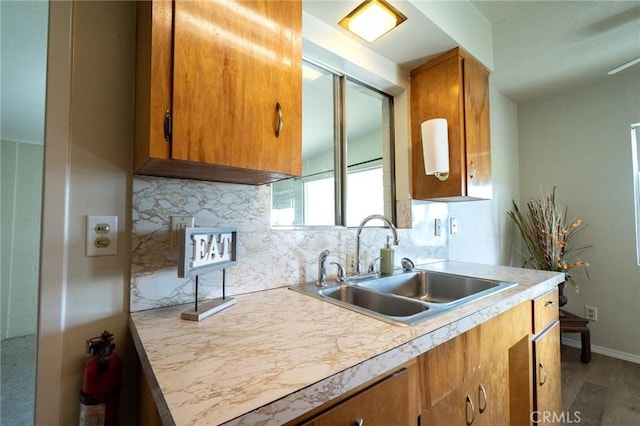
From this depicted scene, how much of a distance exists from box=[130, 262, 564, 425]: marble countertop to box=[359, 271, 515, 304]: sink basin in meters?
0.40

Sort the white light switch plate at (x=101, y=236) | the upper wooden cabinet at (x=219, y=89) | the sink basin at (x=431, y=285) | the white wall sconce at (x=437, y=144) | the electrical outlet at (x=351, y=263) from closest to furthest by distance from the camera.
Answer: the upper wooden cabinet at (x=219, y=89) < the white light switch plate at (x=101, y=236) < the sink basin at (x=431, y=285) < the electrical outlet at (x=351, y=263) < the white wall sconce at (x=437, y=144)

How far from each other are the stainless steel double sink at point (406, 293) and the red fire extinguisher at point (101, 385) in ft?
2.13

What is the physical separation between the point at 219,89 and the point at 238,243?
591mm

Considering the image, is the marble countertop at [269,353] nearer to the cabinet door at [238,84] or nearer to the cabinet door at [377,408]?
the cabinet door at [377,408]

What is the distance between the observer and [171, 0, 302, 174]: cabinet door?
744 millimetres

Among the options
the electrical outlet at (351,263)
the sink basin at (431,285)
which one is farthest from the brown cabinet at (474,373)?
the electrical outlet at (351,263)

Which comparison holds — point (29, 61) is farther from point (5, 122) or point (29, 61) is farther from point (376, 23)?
point (376, 23)

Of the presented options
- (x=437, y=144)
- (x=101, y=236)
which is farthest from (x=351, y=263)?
(x=101, y=236)

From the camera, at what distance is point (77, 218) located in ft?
2.74

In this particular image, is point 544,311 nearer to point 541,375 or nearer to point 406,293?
point 541,375

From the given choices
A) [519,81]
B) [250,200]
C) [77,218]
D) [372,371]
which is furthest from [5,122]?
[519,81]

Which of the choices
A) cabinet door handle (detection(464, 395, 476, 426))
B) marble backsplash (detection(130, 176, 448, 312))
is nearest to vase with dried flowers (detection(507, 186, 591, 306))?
marble backsplash (detection(130, 176, 448, 312))

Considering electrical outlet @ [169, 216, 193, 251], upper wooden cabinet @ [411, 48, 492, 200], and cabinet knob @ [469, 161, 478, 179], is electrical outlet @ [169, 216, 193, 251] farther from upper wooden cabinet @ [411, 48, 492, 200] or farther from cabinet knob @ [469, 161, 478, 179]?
cabinet knob @ [469, 161, 478, 179]

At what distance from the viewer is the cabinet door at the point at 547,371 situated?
128 centimetres
